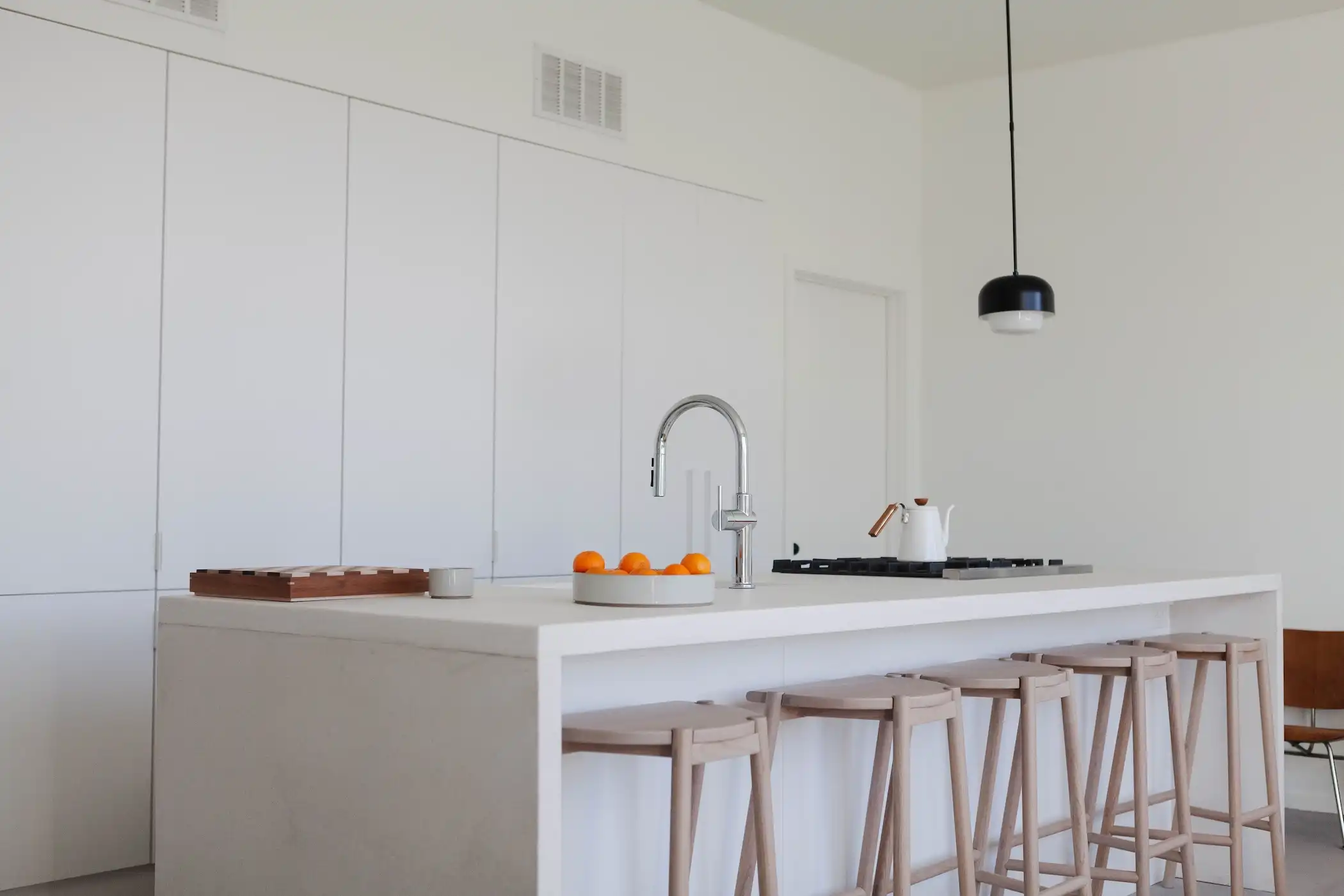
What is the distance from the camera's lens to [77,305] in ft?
11.7

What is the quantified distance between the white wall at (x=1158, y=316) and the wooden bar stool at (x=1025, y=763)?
254cm

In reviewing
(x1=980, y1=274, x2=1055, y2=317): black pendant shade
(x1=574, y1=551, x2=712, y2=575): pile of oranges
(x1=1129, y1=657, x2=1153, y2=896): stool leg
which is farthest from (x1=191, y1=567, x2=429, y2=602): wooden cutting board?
(x1=980, y1=274, x2=1055, y2=317): black pendant shade

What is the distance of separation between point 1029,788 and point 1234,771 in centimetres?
105

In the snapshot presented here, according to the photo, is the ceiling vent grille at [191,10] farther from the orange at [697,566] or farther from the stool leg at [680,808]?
the stool leg at [680,808]

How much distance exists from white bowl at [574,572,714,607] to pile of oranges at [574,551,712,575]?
0.07 ft

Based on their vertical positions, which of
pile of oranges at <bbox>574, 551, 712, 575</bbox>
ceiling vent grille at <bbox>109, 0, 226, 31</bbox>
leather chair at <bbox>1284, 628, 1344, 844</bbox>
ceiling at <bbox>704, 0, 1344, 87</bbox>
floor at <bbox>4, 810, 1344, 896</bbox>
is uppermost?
ceiling at <bbox>704, 0, 1344, 87</bbox>

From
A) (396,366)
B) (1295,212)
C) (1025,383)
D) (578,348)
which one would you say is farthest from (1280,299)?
(396,366)

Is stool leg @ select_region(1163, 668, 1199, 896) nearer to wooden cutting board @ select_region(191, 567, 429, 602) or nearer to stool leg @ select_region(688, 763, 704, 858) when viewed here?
stool leg @ select_region(688, 763, 704, 858)

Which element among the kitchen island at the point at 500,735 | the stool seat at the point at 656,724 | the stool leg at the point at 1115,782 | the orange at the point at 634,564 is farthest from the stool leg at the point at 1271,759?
the orange at the point at 634,564

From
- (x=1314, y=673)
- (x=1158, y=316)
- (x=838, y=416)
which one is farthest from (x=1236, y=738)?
(x=838, y=416)

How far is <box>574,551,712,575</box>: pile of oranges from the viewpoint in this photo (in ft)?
7.88

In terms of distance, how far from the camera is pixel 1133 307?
5824 mm

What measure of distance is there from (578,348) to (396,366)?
0.78 metres

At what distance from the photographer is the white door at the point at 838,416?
580 cm
